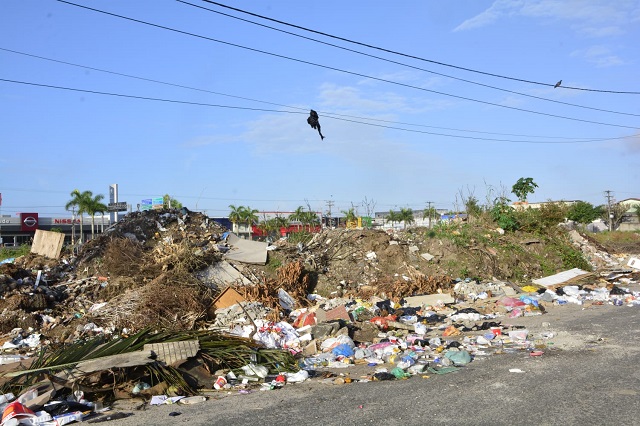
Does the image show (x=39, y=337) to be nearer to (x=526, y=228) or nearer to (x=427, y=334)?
(x=427, y=334)

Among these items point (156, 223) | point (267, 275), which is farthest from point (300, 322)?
point (156, 223)

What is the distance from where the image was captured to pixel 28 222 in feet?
197

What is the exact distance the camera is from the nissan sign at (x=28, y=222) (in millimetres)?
59875

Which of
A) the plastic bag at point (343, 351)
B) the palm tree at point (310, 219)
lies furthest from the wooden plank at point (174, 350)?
the palm tree at point (310, 219)

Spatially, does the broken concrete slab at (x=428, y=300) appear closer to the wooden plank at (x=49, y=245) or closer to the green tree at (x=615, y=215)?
the wooden plank at (x=49, y=245)

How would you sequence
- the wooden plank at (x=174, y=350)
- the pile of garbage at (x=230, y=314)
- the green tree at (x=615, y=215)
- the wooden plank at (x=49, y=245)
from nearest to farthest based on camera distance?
the pile of garbage at (x=230, y=314)
the wooden plank at (x=174, y=350)
the wooden plank at (x=49, y=245)
the green tree at (x=615, y=215)

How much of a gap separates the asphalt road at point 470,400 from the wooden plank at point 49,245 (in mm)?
11638

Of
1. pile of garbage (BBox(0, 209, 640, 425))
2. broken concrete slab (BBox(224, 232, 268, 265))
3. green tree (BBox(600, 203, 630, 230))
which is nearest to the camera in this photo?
pile of garbage (BBox(0, 209, 640, 425))

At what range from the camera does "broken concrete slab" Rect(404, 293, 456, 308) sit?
42.8ft

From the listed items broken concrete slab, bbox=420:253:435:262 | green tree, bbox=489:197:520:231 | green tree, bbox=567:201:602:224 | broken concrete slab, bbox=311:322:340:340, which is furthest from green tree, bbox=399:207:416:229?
broken concrete slab, bbox=311:322:340:340

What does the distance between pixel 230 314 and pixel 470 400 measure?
632cm

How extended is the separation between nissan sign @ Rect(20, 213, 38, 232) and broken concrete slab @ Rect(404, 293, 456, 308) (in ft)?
188

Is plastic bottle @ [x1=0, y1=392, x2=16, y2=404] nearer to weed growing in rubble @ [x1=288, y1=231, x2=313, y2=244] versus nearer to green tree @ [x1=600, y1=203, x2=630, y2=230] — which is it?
weed growing in rubble @ [x1=288, y1=231, x2=313, y2=244]

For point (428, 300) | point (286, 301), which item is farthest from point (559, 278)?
point (286, 301)
